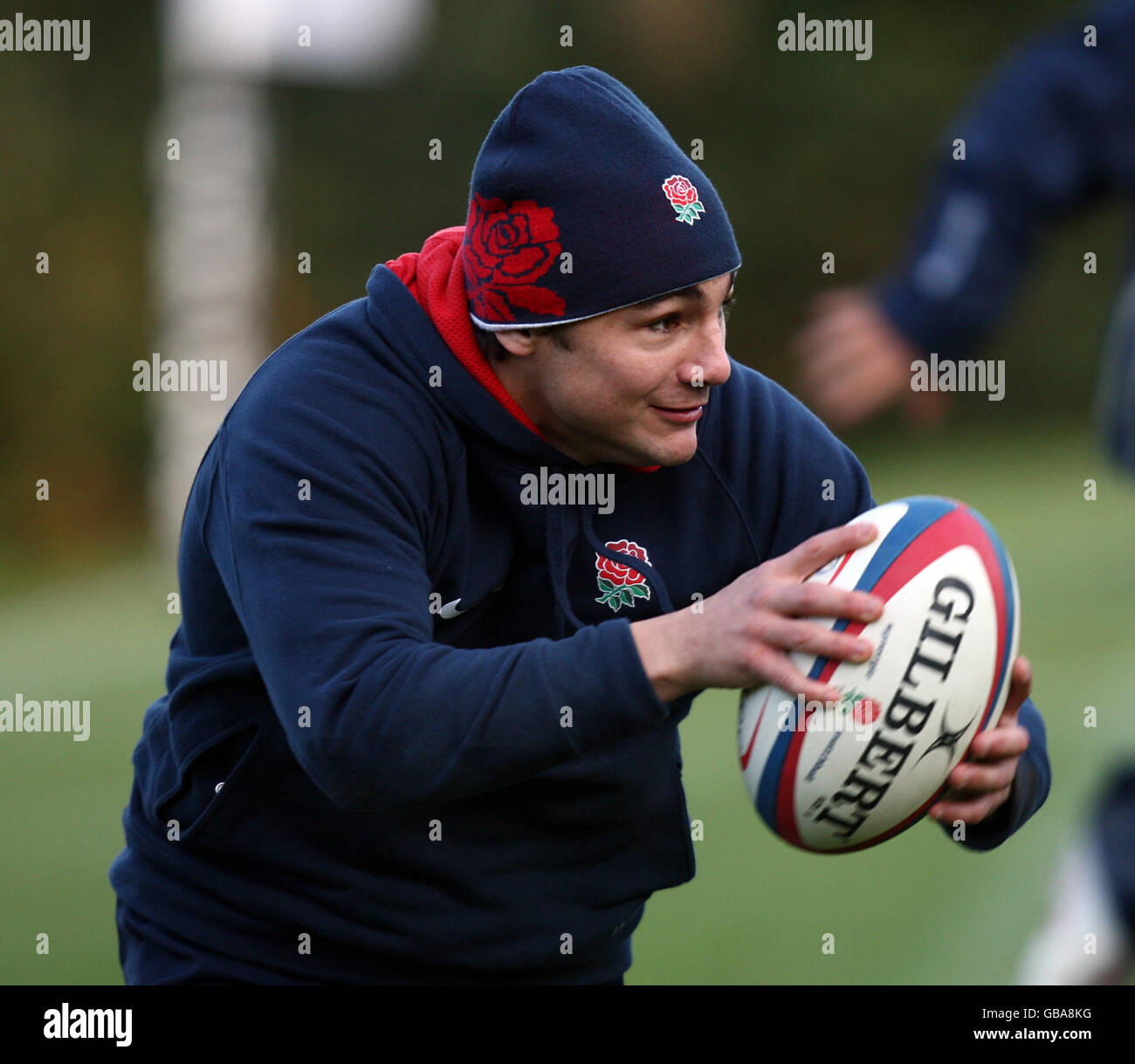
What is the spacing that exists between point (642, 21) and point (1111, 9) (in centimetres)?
1443

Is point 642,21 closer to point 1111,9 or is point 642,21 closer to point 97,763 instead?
point 97,763

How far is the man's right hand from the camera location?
2.07 m

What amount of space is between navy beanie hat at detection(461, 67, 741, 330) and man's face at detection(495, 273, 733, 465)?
0.04 meters

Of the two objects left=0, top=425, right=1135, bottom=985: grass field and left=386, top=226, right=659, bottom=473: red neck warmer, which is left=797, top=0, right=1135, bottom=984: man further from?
left=386, top=226, right=659, bottom=473: red neck warmer

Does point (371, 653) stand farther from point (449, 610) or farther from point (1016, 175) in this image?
point (1016, 175)

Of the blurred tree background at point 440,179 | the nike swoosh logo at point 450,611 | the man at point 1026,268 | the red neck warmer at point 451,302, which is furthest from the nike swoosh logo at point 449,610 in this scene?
the blurred tree background at point 440,179

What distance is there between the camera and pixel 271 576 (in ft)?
6.92

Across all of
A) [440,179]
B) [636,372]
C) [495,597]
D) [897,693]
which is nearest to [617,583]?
[495,597]

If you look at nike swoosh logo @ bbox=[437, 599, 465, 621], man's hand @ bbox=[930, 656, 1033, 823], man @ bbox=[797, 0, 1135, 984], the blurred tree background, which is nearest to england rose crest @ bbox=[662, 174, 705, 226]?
nike swoosh logo @ bbox=[437, 599, 465, 621]

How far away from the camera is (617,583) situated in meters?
2.47

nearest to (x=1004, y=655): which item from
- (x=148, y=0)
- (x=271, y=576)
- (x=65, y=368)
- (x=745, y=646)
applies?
(x=745, y=646)

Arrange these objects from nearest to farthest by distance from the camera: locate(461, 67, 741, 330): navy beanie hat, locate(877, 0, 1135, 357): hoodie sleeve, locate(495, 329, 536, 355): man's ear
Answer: locate(461, 67, 741, 330): navy beanie hat < locate(495, 329, 536, 355): man's ear < locate(877, 0, 1135, 357): hoodie sleeve

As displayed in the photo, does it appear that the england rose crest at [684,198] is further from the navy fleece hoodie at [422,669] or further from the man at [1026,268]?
the man at [1026,268]

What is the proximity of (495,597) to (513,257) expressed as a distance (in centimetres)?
51
